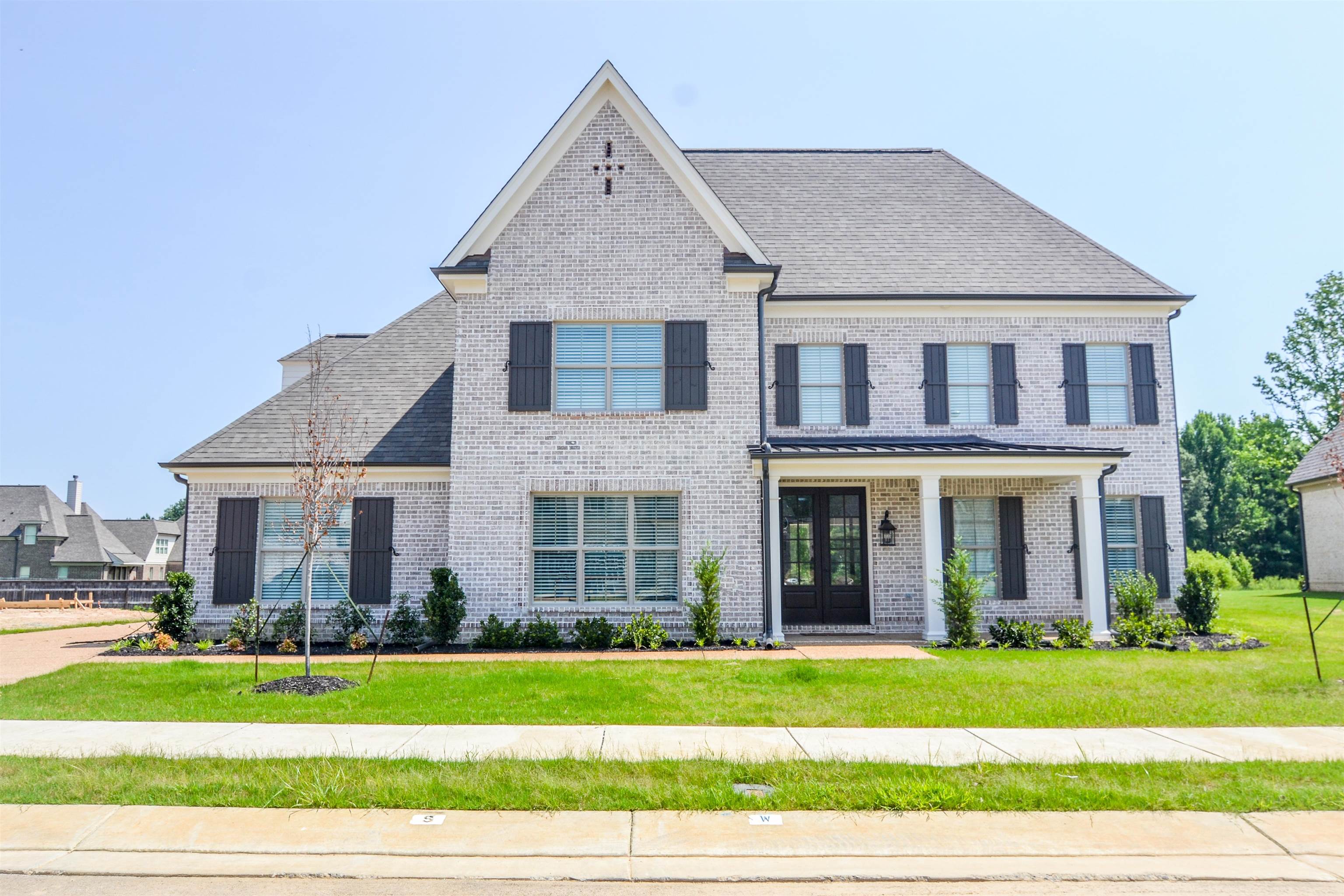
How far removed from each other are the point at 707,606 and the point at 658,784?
7.86m

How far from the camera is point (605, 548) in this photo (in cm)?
1491

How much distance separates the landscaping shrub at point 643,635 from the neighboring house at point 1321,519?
2438 cm

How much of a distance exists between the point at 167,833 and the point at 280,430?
38.9ft

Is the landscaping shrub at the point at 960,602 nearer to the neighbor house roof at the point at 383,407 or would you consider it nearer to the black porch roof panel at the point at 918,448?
the black porch roof panel at the point at 918,448

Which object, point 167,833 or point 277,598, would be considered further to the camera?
point 277,598

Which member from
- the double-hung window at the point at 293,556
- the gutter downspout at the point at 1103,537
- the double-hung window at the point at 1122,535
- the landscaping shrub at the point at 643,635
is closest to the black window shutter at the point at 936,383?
the gutter downspout at the point at 1103,537

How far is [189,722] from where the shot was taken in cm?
852

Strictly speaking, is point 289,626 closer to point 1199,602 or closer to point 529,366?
point 529,366

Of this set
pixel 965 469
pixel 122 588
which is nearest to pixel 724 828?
pixel 965 469

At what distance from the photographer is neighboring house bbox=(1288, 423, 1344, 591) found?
28797 mm

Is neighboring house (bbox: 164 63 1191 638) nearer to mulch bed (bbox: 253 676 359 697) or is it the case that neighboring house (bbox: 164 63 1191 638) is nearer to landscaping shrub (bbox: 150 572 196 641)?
landscaping shrub (bbox: 150 572 196 641)

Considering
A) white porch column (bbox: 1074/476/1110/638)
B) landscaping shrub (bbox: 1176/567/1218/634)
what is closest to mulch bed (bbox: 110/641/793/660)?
white porch column (bbox: 1074/476/1110/638)

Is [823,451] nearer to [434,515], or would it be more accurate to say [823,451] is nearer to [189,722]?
[434,515]

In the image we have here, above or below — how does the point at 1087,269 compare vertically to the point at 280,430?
above
